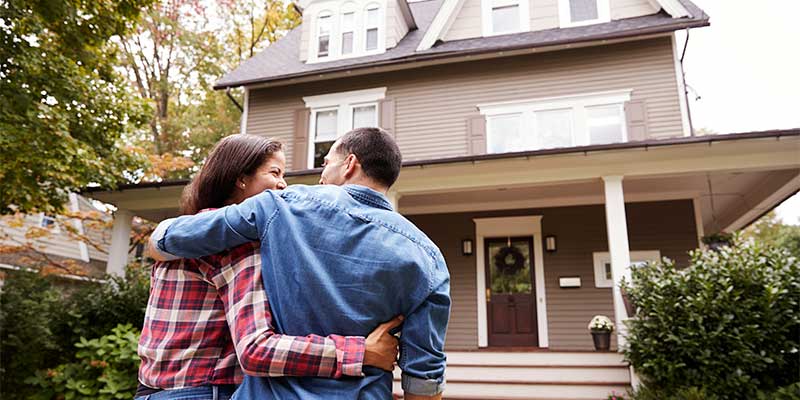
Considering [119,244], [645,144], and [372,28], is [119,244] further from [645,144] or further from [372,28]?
[645,144]

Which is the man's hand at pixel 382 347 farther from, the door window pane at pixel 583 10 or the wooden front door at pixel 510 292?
the door window pane at pixel 583 10

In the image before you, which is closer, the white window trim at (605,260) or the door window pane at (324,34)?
the white window trim at (605,260)

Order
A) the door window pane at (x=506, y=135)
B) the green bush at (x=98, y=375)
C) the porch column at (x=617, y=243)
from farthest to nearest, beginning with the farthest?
the door window pane at (x=506, y=135)
the porch column at (x=617, y=243)
the green bush at (x=98, y=375)

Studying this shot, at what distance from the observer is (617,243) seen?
658 centimetres

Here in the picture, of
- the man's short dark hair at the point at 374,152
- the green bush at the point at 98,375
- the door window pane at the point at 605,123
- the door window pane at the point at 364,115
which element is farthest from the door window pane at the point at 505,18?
the man's short dark hair at the point at 374,152

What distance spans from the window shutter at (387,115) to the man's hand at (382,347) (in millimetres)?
8906

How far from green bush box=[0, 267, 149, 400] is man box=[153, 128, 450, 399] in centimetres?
677

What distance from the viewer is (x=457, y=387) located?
6.50 metres

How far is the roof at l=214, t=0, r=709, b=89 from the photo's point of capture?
28.9 feet

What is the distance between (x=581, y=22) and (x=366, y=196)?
9.69 m

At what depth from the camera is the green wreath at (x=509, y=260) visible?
9320 millimetres

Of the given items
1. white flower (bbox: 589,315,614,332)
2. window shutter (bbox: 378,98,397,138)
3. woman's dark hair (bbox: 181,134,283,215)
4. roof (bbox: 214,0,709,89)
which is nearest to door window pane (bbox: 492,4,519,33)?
roof (bbox: 214,0,709,89)

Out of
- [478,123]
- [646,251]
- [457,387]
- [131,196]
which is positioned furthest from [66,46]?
[646,251]

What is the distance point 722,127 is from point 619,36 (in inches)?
801
